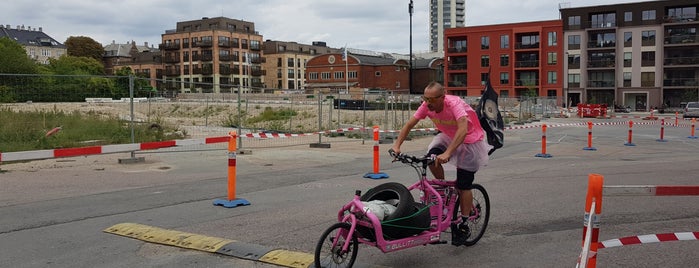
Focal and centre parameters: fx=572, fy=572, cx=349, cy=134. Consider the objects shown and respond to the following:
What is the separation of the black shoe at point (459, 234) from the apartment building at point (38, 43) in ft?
465

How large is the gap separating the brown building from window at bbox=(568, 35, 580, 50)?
22.2 metres

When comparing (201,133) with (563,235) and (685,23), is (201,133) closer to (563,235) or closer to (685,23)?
(563,235)

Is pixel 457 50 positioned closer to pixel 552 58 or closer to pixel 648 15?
pixel 552 58

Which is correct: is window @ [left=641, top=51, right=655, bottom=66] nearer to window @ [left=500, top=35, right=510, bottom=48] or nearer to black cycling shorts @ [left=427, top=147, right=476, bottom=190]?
window @ [left=500, top=35, right=510, bottom=48]

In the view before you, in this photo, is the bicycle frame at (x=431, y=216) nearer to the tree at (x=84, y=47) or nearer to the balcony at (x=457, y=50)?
the balcony at (x=457, y=50)

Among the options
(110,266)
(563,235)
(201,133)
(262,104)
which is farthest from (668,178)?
(262,104)

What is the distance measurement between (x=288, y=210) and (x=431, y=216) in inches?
125

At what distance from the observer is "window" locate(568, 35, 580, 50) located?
253 feet

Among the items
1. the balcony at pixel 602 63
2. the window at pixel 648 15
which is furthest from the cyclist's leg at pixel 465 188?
the window at pixel 648 15

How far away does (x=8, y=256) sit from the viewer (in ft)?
18.9

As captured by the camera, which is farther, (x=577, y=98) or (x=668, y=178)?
(x=577, y=98)

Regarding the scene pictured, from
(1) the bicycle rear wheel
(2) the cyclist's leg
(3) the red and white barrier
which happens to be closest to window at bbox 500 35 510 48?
(1) the bicycle rear wheel

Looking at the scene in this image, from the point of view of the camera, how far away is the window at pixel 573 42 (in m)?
77.2

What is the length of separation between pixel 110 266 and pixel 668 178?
34.4ft
